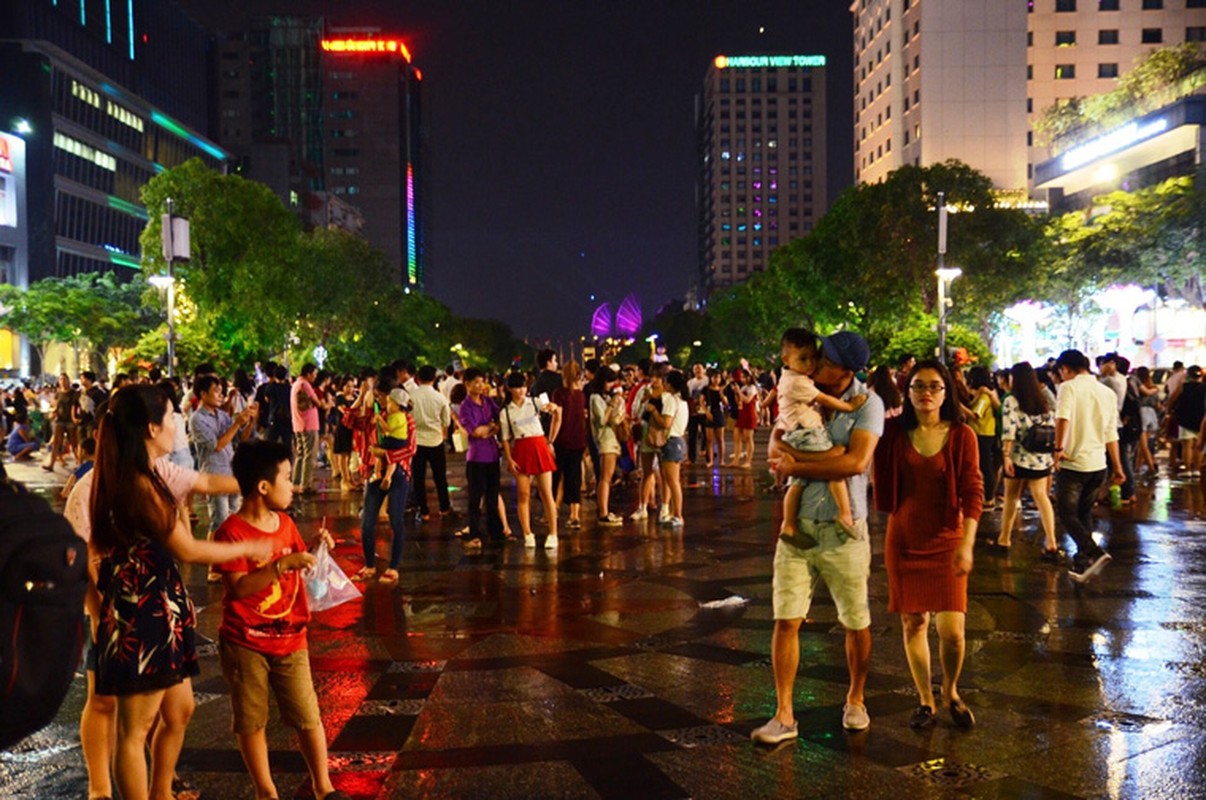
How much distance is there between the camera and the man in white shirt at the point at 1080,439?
9766mm

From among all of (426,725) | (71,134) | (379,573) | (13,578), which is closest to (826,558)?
(426,725)

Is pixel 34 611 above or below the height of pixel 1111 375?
below

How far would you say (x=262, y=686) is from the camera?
4211mm

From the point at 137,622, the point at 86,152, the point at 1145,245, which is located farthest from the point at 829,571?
the point at 86,152

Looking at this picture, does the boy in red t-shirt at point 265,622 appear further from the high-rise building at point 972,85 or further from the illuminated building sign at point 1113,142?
the high-rise building at point 972,85

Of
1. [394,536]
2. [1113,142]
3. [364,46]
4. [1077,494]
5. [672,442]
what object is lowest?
[394,536]

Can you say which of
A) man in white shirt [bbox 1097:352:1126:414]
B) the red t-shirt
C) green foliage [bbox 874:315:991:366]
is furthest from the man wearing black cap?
green foliage [bbox 874:315:991:366]

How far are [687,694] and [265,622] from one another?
2.89 meters

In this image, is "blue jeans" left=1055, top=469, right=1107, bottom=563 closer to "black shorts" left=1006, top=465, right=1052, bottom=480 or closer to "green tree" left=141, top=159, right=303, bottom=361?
"black shorts" left=1006, top=465, right=1052, bottom=480

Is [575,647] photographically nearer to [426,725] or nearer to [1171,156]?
A: [426,725]

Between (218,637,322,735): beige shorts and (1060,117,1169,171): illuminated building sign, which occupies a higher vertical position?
(1060,117,1169,171): illuminated building sign

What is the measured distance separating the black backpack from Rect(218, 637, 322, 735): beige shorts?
6.28ft

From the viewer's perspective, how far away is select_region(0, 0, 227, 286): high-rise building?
67562 mm

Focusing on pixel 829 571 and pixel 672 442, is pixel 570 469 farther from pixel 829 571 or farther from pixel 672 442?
pixel 829 571
